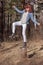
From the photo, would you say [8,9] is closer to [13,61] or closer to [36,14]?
[36,14]

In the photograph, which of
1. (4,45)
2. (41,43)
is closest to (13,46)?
(4,45)

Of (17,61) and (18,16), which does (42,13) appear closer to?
(18,16)

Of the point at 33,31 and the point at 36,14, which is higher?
the point at 36,14

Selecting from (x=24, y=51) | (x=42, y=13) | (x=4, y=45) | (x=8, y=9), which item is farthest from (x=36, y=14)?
(x=24, y=51)

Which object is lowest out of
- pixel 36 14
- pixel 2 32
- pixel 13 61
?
pixel 13 61

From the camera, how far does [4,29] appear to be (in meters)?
9.08

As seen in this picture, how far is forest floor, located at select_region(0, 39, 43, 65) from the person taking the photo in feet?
23.1

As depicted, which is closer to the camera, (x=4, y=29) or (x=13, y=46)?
(x=13, y=46)

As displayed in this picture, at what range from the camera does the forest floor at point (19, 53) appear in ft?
23.1

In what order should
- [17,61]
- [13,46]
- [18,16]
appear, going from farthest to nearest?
[18,16] → [13,46] → [17,61]

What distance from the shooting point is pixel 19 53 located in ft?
24.7

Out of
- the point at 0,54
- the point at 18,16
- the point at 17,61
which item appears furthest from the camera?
the point at 18,16

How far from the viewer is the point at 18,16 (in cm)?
880

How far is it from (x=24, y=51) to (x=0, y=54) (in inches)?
29.3
